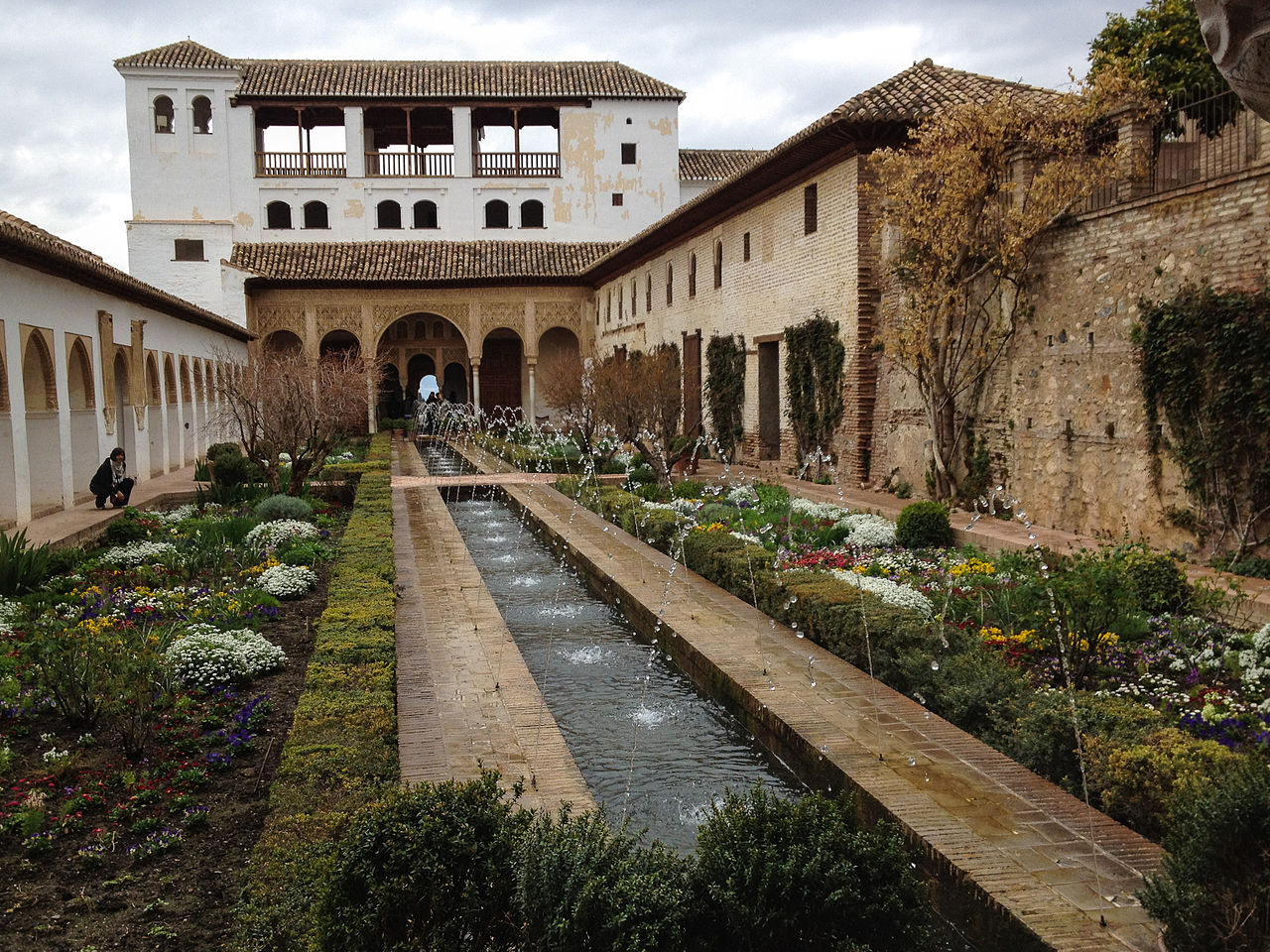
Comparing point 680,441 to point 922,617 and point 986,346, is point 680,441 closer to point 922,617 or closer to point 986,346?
point 986,346

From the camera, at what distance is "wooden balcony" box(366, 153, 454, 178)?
37500mm

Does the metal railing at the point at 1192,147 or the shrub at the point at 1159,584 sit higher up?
the metal railing at the point at 1192,147

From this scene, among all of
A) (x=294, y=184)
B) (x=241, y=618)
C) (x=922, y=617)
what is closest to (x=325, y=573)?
(x=241, y=618)

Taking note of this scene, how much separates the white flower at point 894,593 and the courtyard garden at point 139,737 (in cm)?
401

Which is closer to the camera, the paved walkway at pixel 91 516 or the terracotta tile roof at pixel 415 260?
the paved walkway at pixel 91 516

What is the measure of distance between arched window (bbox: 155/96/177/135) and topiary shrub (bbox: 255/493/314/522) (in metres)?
27.8

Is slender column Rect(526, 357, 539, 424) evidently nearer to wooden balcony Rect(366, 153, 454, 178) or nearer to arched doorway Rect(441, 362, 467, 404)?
arched doorway Rect(441, 362, 467, 404)

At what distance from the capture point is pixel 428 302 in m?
36.0

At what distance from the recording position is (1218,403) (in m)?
8.92

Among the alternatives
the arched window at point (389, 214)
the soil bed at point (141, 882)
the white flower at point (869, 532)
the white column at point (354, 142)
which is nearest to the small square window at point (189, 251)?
the white column at point (354, 142)

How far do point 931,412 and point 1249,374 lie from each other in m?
4.93

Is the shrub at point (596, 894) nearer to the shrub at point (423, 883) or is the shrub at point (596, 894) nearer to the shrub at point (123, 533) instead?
the shrub at point (423, 883)

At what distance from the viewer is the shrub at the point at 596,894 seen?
9.67ft

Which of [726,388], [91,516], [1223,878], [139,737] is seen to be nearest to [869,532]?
[139,737]
